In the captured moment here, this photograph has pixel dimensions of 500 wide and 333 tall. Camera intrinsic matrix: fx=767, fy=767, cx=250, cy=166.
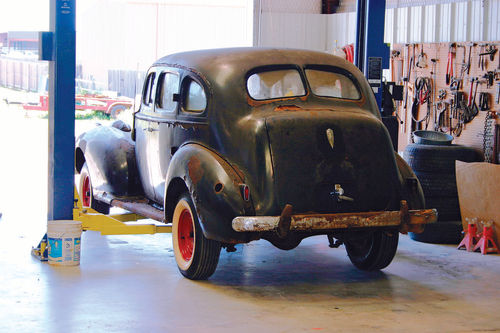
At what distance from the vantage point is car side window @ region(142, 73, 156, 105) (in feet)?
26.2

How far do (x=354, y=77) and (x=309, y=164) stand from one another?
1.38 metres

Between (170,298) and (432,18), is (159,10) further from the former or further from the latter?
(170,298)

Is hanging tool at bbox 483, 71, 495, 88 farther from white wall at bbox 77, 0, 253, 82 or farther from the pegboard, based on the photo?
white wall at bbox 77, 0, 253, 82

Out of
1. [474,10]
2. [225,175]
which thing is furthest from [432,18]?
[225,175]

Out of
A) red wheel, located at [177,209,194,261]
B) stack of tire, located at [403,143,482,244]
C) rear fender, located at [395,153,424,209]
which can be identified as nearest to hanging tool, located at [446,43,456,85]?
stack of tire, located at [403,143,482,244]

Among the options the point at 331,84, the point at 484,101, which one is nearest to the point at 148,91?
the point at 331,84

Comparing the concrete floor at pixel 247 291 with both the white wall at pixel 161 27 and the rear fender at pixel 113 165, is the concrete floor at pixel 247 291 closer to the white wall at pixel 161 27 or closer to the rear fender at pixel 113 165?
the rear fender at pixel 113 165

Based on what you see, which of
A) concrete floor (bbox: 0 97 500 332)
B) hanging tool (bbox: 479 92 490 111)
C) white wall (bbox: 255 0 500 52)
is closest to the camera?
concrete floor (bbox: 0 97 500 332)

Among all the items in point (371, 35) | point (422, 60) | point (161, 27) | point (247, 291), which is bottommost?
point (247, 291)

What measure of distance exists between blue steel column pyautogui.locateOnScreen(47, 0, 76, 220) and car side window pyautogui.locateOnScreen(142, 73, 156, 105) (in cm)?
103

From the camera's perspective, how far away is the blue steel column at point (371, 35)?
9.30 m

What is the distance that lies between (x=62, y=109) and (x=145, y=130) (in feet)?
3.45

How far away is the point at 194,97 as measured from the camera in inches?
278

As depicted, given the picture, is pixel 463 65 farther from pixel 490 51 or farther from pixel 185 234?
pixel 185 234
